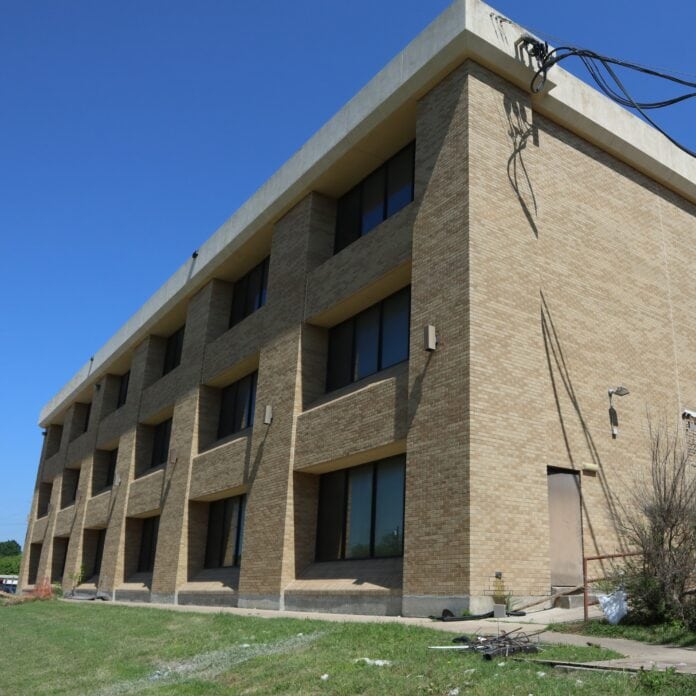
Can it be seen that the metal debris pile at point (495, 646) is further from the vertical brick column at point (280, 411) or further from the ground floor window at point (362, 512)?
the vertical brick column at point (280, 411)

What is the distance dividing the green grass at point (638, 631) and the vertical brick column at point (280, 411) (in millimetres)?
9161

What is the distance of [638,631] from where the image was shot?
10.2 meters

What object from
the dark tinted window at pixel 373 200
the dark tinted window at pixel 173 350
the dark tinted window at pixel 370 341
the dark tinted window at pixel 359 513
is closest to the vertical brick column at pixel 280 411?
the dark tinted window at pixel 370 341

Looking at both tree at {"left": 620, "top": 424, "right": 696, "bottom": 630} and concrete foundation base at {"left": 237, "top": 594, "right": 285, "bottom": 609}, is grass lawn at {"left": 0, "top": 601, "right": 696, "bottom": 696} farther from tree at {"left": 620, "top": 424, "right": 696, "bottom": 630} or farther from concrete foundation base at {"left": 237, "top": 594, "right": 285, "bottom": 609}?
tree at {"left": 620, "top": 424, "right": 696, "bottom": 630}

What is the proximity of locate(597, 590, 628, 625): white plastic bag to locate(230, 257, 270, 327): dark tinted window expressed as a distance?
54.3ft

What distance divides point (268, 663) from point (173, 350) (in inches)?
972

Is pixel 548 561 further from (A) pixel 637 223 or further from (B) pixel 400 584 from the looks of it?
(A) pixel 637 223

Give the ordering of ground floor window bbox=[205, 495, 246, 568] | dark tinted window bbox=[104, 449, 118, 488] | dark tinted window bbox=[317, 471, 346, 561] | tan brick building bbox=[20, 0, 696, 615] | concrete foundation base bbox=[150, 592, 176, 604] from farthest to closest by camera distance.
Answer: dark tinted window bbox=[104, 449, 118, 488] → concrete foundation base bbox=[150, 592, 176, 604] → ground floor window bbox=[205, 495, 246, 568] → dark tinted window bbox=[317, 471, 346, 561] → tan brick building bbox=[20, 0, 696, 615]

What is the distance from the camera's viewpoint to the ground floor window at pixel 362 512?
16.7 m

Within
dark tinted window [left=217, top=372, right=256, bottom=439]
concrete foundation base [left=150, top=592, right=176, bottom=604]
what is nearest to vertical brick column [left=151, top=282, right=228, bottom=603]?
concrete foundation base [left=150, top=592, right=176, bottom=604]

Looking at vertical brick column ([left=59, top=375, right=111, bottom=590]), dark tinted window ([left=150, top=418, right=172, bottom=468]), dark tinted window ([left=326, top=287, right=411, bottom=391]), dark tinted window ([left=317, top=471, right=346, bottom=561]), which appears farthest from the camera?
vertical brick column ([left=59, top=375, right=111, bottom=590])

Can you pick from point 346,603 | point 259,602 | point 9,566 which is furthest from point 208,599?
point 9,566

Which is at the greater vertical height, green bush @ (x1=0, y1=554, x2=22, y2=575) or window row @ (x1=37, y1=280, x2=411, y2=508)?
window row @ (x1=37, y1=280, x2=411, y2=508)

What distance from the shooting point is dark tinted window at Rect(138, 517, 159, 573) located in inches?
1193
